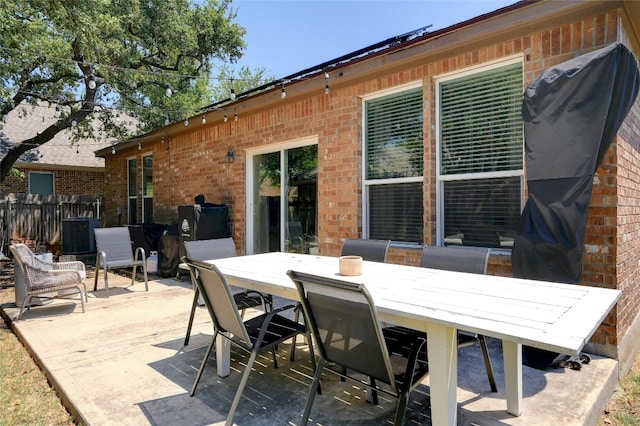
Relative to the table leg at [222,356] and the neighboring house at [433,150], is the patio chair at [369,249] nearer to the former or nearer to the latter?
the neighboring house at [433,150]

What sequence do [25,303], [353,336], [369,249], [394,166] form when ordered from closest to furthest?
1. [353,336]
2. [369,249]
3. [25,303]
4. [394,166]

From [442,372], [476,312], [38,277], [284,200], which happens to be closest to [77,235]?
[38,277]

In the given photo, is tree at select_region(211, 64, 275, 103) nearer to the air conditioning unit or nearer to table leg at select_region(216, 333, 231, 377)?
the air conditioning unit

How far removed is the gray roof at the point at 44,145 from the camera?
46.5 ft

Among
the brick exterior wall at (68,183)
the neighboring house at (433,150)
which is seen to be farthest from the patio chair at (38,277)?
the brick exterior wall at (68,183)

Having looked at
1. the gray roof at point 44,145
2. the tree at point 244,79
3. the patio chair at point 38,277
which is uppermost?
the tree at point 244,79

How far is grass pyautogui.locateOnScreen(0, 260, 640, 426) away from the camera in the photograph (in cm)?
256

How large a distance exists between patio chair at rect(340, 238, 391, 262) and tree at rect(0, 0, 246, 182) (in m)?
4.71

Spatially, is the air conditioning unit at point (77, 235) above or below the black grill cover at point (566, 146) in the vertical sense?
below

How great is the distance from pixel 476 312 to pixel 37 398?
10.3 ft

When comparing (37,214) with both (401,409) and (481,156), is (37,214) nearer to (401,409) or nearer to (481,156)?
(481,156)

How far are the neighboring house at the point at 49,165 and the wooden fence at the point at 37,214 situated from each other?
2.45 meters

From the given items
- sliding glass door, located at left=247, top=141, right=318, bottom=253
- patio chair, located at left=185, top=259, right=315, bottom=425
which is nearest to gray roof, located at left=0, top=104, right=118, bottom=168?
sliding glass door, located at left=247, top=141, right=318, bottom=253

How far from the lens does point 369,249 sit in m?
4.01
